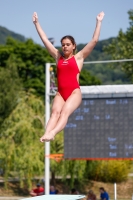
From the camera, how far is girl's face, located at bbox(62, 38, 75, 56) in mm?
8500

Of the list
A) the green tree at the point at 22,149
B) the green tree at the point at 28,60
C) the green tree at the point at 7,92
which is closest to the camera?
the green tree at the point at 22,149

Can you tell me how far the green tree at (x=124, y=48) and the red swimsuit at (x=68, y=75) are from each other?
104 feet

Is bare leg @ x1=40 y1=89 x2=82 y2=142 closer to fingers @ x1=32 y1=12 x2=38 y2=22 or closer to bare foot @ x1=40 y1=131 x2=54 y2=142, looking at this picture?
bare foot @ x1=40 y1=131 x2=54 y2=142

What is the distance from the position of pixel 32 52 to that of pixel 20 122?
2707cm

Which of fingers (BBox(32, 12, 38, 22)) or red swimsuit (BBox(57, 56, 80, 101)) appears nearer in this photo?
red swimsuit (BBox(57, 56, 80, 101))

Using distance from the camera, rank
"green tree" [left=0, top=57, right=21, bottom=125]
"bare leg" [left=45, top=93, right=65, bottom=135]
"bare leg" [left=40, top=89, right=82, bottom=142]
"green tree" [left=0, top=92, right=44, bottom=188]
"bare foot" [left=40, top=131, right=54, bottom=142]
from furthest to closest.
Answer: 1. "green tree" [left=0, top=57, right=21, bottom=125]
2. "green tree" [left=0, top=92, right=44, bottom=188]
3. "bare leg" [left=45, top=93, right=65, bottom=135]
4. "bare leg" [left=40, top=89, right=82, bottom=142]
5. "bare foot" [left=40, top=131, right=54, bottom=142]

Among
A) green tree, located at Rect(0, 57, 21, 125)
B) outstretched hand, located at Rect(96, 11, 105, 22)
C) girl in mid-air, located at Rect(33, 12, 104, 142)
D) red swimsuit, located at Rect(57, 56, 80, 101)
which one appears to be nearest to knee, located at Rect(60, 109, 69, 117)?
girl in mid-air, located at Rect(33, 12, 104, 142)

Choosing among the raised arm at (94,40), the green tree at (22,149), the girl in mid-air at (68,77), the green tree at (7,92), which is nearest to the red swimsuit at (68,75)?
the girl in mid-air at (68,77)

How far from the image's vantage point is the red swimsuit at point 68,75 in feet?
28.2

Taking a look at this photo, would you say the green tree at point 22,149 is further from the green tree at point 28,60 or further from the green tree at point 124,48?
the green tree at point 28,60

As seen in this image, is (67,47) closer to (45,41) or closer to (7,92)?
(45,41)

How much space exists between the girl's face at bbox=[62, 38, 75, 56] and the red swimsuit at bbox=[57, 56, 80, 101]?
0.33 feet

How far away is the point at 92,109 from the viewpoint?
63.6ft

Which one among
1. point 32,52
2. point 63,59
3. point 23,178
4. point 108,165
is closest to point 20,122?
point 23,178
